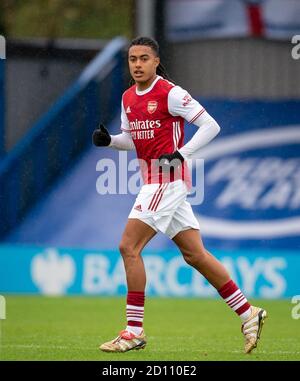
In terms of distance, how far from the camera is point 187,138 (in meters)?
16.7

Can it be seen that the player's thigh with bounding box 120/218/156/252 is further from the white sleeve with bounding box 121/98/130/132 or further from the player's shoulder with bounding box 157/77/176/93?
the player's shoulder with bounding box 157/77/176/93

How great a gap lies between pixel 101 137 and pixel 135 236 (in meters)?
0.94

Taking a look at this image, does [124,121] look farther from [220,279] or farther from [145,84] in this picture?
[220,279]

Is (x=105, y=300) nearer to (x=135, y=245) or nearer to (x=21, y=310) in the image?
(x=21, y=310)

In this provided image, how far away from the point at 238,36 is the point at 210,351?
31.1ft

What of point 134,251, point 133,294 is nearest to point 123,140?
point 134,251

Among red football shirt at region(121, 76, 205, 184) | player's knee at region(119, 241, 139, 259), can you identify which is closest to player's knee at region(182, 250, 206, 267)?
player's knee at region(119, 241, 139, 259)

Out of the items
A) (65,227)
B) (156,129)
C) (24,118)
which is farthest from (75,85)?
(156,129)

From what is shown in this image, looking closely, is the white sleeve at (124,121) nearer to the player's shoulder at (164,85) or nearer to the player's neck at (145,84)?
the player's neck at (145,84)

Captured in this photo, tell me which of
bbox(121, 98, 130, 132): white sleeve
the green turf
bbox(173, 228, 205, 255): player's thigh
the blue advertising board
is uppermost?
bbox(121, 98, 130, 132): white sleeve

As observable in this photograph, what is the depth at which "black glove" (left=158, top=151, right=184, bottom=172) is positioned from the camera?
9.25 meters

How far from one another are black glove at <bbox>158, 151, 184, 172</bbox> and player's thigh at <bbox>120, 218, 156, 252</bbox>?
476 millimetres

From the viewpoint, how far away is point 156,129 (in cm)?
953

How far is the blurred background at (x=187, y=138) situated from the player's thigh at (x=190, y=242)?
6370 mm
